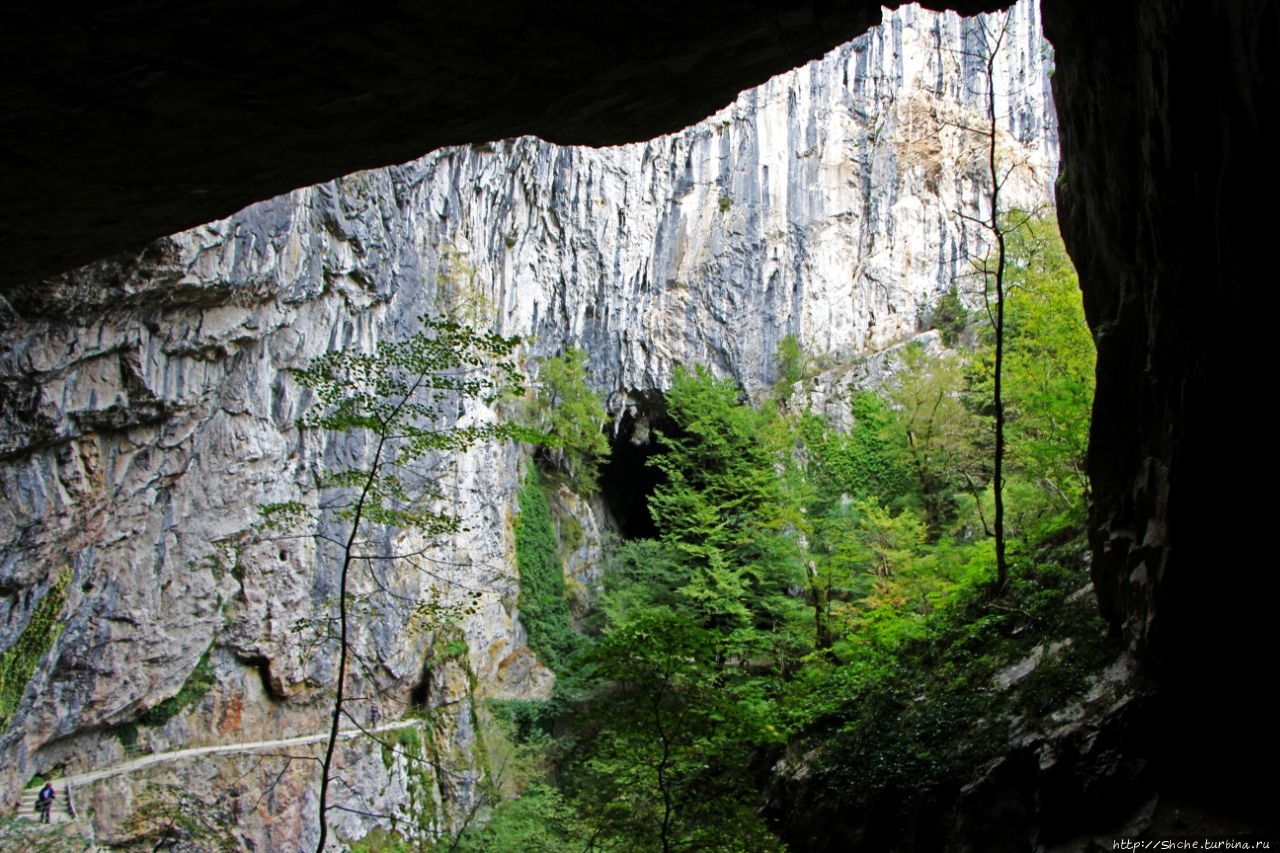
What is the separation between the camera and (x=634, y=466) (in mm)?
29328

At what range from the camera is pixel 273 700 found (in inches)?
575

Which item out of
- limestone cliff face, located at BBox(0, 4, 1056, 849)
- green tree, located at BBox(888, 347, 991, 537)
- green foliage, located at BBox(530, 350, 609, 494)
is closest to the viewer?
limestone cliff face, located at BBox(0, 4, 1056, 849)

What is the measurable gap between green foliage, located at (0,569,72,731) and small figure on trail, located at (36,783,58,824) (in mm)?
1059

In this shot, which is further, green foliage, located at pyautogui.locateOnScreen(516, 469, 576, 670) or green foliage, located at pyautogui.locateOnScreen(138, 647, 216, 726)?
green foliage, located at pyautogui.locateOnScreen(516, 469, 576, 670)

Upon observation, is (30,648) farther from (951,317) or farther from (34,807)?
(951,317)

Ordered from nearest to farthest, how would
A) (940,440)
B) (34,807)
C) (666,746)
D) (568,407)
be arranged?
1. (666,746)
2. (34,807)
3. (940,440)
4. (568,407)

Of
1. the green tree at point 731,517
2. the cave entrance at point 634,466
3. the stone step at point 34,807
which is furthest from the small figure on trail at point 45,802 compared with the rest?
the cave entrance at point 634,466

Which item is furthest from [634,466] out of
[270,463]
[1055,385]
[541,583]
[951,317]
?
[1055,385]

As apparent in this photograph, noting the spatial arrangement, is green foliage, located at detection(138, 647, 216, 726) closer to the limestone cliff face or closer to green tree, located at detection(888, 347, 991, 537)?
the limestone cliff face

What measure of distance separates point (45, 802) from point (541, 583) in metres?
12.7

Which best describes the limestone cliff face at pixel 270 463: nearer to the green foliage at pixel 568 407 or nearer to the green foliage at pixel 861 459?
the green foliage at pixel 568 407

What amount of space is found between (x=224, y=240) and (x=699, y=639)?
8857mm

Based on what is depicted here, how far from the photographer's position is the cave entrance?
93.0 ft

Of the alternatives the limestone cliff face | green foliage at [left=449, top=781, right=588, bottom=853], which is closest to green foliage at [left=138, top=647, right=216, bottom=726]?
the limestone cliff face
